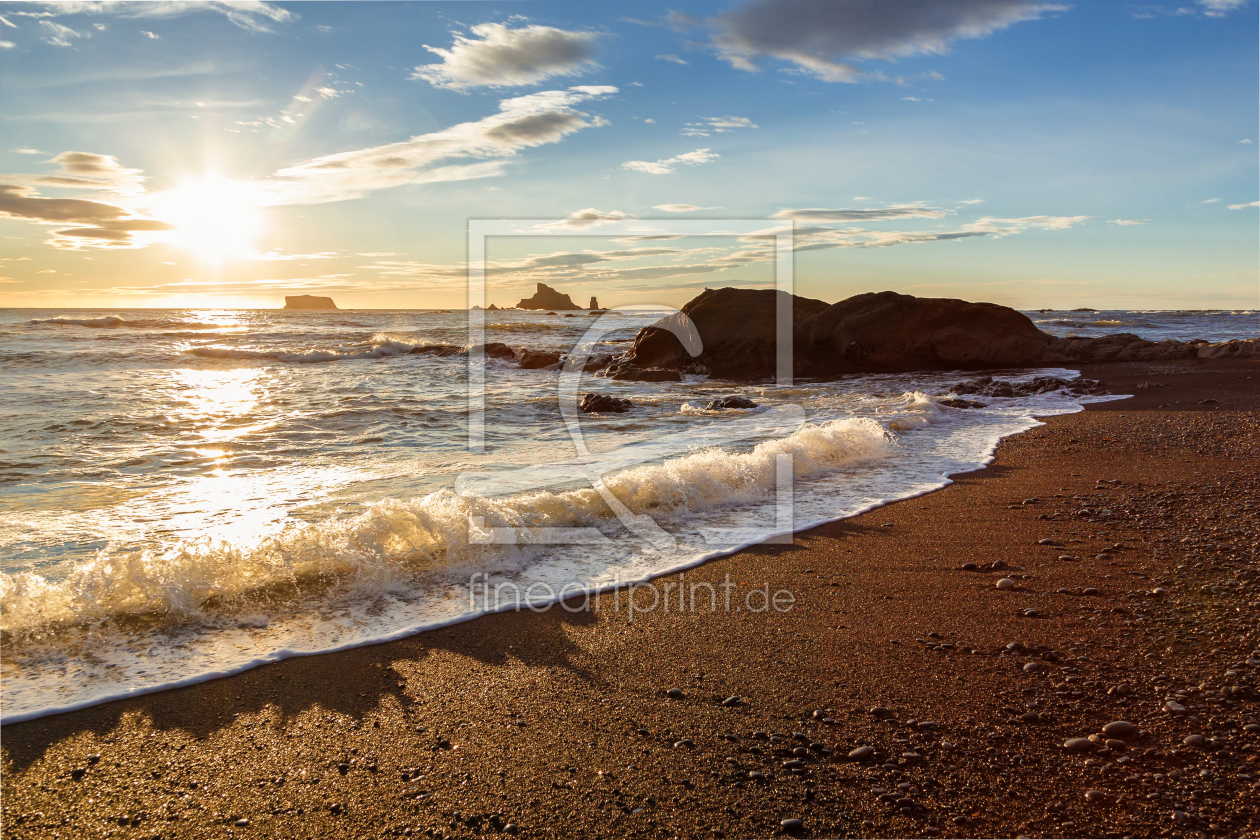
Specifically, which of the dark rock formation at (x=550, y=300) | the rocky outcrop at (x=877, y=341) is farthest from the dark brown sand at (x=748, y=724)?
the dark rock formation at (x=550, y=300)

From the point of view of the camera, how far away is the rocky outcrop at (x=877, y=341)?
17.5 metres

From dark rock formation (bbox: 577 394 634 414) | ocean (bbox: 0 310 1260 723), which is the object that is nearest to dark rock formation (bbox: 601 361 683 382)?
ocean (bbox: 0 310 1260 723)

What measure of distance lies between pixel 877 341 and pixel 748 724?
52.6 feet

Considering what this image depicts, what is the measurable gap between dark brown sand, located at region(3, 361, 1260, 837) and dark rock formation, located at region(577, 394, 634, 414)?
773 cm

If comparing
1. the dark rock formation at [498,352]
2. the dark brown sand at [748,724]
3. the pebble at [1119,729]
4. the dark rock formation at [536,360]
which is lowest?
the dark brown sand at [748,724]

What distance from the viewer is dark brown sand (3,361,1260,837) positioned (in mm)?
2365

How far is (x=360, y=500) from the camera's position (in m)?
6.24

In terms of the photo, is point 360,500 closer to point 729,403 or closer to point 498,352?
point 729,403

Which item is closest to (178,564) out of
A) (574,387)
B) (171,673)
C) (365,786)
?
(171,673)

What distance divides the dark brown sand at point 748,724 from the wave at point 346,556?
3.18ft

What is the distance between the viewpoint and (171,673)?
342 cm

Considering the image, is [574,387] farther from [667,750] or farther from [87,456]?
[667,750]

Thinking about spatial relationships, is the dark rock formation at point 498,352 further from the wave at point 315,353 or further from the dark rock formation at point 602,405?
the dark rock formation at point 602,405
